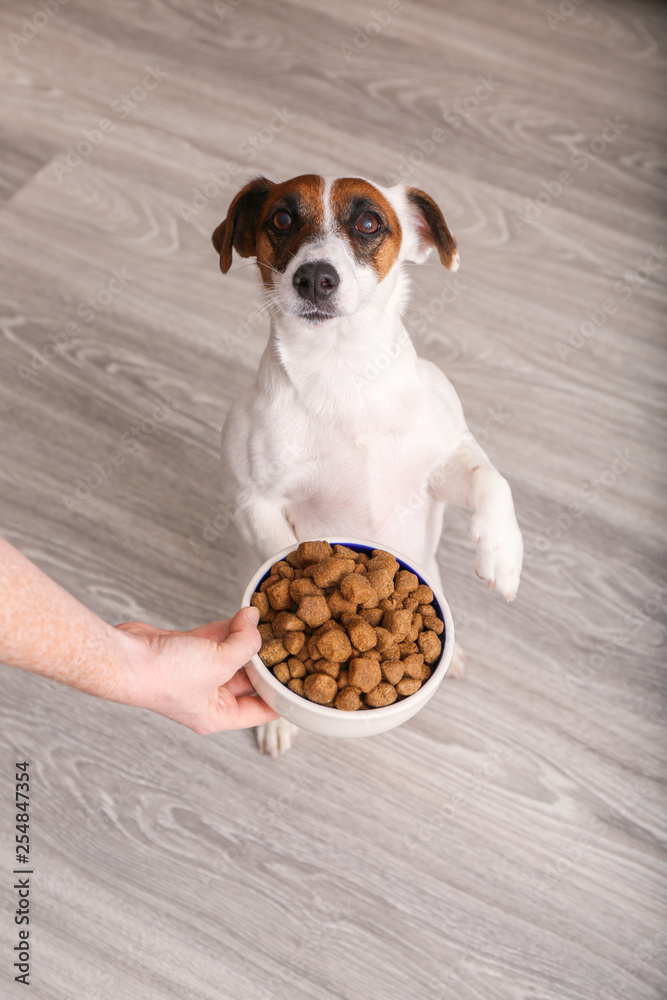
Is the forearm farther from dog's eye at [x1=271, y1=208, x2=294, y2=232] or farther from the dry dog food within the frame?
dog's eye at [x1=271, y1=208, x2=294, y2=232]

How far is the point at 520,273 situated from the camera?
7.62ft

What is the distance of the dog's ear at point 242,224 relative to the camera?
1413 millimetres

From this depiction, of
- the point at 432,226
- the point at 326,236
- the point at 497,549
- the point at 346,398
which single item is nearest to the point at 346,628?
the point at 497,549

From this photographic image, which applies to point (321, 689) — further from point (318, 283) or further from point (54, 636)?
point (318, 283)

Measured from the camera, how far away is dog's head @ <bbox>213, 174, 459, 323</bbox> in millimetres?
1297

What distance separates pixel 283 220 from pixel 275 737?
1.05 meters

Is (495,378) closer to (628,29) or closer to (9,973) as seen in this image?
(628,29)

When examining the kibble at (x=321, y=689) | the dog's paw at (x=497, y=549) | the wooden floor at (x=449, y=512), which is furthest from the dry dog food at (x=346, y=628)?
the wooden floor at (x=449, y=512)

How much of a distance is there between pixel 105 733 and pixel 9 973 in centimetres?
48

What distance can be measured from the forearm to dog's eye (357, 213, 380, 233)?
31.1 inches

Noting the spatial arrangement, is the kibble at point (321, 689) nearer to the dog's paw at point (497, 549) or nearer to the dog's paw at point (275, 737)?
the dog's paw at point (497, 549)

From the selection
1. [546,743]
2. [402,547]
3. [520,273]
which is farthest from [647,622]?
[520,273]

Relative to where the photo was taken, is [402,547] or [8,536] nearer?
[402,547]

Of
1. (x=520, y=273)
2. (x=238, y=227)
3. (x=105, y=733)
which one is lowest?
(x=105, y=733)
